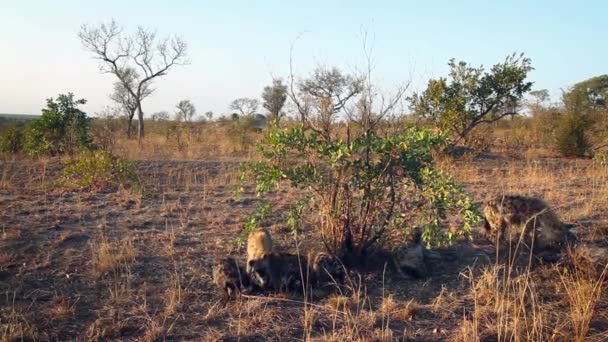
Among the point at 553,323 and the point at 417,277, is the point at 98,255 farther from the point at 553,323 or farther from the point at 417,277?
the point at 553,323

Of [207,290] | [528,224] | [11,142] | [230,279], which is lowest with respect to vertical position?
[207,290]

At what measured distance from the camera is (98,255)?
4.27 meters

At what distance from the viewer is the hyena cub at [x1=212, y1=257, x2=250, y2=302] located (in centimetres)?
355

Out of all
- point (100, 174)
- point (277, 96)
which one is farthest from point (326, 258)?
point (100, 174)

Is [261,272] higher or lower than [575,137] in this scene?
lower

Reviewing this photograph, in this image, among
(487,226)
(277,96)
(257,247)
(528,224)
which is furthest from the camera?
(277,96)

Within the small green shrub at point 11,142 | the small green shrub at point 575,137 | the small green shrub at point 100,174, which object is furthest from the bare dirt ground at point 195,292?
the small green shrub at point 575,137

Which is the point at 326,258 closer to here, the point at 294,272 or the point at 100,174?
the point at 294,272

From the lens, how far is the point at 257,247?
12.5 feet

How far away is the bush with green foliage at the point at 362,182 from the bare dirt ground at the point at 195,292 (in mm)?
377

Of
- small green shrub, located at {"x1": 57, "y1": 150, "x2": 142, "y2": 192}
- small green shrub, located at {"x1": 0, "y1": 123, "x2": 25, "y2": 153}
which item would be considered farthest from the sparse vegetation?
small green shrub, located at {"x1": 0, "y1": 123, "x2": 25, "y2": 153}

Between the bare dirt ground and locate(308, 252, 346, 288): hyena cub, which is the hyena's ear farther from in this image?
locate(308, 252, 346, 288): hyena cub

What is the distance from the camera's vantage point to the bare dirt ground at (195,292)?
10.1 feet

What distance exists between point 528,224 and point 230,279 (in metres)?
2.42
